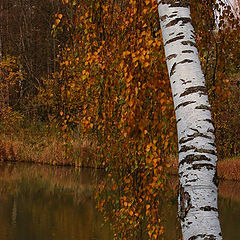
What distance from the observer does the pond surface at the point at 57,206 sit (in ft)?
32.3

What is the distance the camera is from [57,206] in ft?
39.8

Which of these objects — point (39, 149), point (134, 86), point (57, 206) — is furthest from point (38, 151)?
point (134, 86)

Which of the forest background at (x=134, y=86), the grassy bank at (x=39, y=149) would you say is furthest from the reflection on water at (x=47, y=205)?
the forest background at (x=134, y=86)

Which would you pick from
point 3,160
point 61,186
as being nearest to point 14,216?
point 61,186

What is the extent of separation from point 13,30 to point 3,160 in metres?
10.8

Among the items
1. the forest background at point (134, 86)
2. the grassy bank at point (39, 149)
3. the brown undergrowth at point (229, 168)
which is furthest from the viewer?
the grassy bank at point (39, 149)

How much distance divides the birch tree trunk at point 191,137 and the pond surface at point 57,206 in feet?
21.1

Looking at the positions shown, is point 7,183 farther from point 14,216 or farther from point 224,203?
point 224,203

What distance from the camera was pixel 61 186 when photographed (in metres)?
14.0

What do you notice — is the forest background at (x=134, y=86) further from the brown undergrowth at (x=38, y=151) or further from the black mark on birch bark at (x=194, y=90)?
the brown undergrowth at (x=38, y=151)

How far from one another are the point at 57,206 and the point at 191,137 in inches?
406

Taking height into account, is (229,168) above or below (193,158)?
above

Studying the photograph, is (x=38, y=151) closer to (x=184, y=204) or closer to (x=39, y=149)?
(x=39, y=149)

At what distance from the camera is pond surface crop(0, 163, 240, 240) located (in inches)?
388
